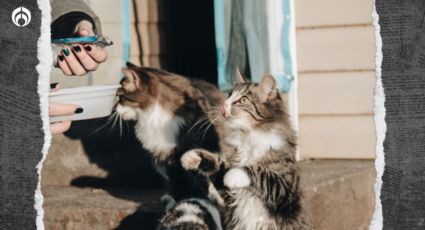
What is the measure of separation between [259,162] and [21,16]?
5.18ft

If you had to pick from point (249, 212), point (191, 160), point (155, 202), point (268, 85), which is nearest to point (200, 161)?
point (191, 160)

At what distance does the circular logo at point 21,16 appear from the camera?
3.46 m

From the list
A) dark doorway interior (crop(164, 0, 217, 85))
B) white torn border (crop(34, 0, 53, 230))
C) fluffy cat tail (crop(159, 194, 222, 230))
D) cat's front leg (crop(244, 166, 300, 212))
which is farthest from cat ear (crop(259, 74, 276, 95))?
dark doorway interior (crop(164, 0, 217, 85))

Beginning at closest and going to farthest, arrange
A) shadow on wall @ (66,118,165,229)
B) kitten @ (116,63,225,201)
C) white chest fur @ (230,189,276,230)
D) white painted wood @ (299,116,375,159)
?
white chest fur @ (230,189,276,230) < kitten @ (116,63,225,201) < shadow on wall @ (66,118,165,229) < white painted wood @ (299,116,375,159)

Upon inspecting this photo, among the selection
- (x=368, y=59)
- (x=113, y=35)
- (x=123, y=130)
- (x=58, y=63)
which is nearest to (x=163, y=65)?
(x=113, y=35)

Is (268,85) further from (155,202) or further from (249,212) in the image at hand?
(155,202)

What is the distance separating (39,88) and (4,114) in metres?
0.17

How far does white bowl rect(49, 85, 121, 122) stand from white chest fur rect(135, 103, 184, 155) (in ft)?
0.81

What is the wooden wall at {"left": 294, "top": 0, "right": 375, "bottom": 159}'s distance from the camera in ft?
21.2

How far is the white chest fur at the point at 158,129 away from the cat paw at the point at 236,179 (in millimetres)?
1192

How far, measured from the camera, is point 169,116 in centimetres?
556

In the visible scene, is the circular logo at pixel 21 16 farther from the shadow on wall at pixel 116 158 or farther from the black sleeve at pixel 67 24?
the shadow on wall at pixel 116 158

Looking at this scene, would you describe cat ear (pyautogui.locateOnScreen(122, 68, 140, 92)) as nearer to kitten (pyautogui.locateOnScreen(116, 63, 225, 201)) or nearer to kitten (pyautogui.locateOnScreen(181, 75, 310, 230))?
kitten (pyautogui.locateOnScreen(116, 63, 225, 201))

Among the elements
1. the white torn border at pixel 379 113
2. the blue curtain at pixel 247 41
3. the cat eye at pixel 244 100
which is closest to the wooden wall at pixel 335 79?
the blue curtain at pixel 247 41
